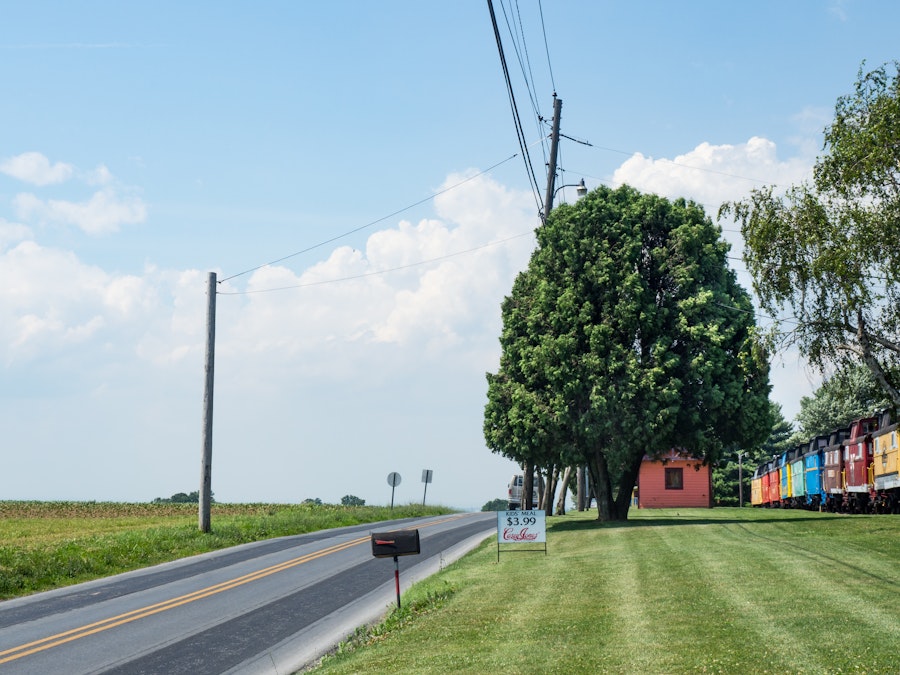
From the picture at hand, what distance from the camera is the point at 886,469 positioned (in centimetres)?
3503

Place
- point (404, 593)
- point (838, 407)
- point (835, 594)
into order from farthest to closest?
point (838, 407)
point (404, 593)
point (835, 594)

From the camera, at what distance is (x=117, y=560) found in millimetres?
26469

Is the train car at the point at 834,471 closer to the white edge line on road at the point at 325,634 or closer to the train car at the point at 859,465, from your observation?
the train car at the point at 859,465

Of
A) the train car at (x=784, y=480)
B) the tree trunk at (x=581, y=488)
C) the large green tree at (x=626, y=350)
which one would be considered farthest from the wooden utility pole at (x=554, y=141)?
the train car at (x=784, y=480)

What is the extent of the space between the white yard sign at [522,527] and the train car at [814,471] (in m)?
27.5

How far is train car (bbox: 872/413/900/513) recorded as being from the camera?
34.0 m

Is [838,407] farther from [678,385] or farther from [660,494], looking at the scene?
[678,385]

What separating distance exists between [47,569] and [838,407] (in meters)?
64.6

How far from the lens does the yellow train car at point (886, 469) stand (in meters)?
33.9

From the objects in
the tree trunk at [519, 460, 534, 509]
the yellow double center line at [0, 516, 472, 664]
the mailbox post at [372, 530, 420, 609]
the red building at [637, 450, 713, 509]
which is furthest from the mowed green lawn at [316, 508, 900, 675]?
the red building at [637, 450, 713, 509]

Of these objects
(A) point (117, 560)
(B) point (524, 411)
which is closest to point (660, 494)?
(B) point (524, 411)

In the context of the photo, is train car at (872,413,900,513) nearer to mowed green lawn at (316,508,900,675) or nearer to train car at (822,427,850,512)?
train car at (822,427,850,512)

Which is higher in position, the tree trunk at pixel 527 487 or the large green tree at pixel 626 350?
the large green tree at pixel 626 350

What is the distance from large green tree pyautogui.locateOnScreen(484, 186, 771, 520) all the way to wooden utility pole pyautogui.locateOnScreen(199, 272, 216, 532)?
10.1 meters
